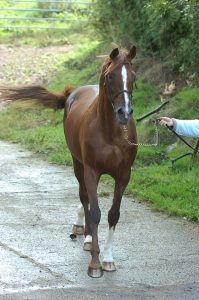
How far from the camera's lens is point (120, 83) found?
6184 millimetres

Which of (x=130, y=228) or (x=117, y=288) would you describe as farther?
(x=130, y=228)

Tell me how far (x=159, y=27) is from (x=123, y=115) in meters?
8.38

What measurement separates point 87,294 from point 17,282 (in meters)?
0.67

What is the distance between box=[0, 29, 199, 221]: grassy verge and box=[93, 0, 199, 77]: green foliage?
0.81 m

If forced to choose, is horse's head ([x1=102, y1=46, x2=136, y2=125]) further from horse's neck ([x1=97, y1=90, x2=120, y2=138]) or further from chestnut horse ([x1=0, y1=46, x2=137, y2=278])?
horse's neck ([x1=97, y1=90, x2=120, y2=138])

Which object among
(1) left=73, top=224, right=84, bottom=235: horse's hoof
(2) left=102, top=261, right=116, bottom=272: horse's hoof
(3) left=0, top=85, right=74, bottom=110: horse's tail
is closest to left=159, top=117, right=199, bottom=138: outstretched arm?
(2) left=102, top=261, right=116, bottom=272: horse's hoof

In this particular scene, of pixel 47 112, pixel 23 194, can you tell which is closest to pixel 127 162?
pixel 23 194

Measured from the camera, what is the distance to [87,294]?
591 cm

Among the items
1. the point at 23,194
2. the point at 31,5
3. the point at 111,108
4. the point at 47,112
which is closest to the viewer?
the point at 111,108

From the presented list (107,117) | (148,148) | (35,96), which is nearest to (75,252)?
(107,117)

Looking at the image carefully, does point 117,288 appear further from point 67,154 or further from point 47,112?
point 47,112

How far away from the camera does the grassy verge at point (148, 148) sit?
9398 millimetres

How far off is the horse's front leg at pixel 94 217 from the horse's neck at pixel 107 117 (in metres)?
0.44

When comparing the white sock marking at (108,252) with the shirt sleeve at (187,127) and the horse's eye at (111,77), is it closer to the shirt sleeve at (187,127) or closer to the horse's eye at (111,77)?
the shirt sleeve at (187,127)
